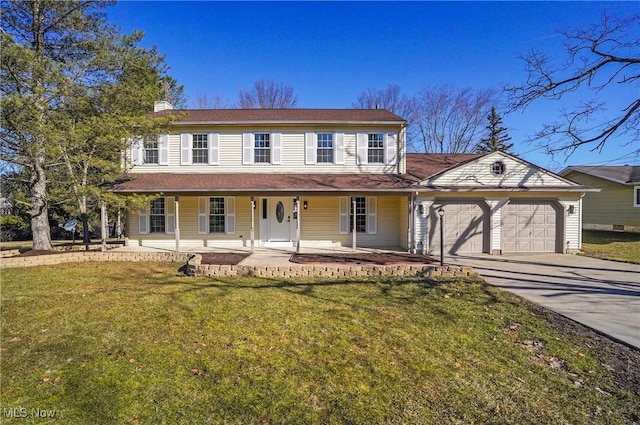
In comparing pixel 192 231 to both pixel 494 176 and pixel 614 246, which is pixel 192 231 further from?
pixel 614 246

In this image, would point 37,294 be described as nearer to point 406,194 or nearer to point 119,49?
point 119,49

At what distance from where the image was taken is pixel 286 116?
1462cm

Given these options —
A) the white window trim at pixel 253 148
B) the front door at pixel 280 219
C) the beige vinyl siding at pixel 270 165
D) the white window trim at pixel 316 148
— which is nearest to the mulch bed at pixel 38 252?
the beige vinyl siding at pixel 270 165

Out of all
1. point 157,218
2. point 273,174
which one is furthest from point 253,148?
point 157,218

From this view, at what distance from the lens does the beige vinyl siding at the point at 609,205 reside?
19.1 metres

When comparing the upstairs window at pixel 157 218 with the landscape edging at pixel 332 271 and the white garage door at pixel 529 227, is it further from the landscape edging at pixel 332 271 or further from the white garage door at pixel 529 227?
the white garage door at pixel 529 227

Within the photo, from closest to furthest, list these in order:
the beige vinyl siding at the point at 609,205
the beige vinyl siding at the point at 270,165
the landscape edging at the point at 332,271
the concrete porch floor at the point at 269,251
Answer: the landscape edging at the point at 332,271, the concrete porch floor at the point at 269,251, the beige vinyl siding at the point at 270,165, the beige vinyl siding at the point at 609,205

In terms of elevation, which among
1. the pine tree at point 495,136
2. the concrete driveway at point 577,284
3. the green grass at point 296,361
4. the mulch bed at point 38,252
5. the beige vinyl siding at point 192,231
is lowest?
the green grass at point 296,361


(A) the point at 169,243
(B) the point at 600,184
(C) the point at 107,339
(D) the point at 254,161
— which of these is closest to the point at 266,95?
(D) the point at 254,161

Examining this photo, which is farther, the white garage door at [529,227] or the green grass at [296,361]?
the white garage door at [529,227]

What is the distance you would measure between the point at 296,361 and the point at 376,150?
11.2m

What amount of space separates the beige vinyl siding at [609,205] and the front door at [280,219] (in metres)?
20.3

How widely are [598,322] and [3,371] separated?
8.25m

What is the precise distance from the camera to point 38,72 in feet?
31.9
